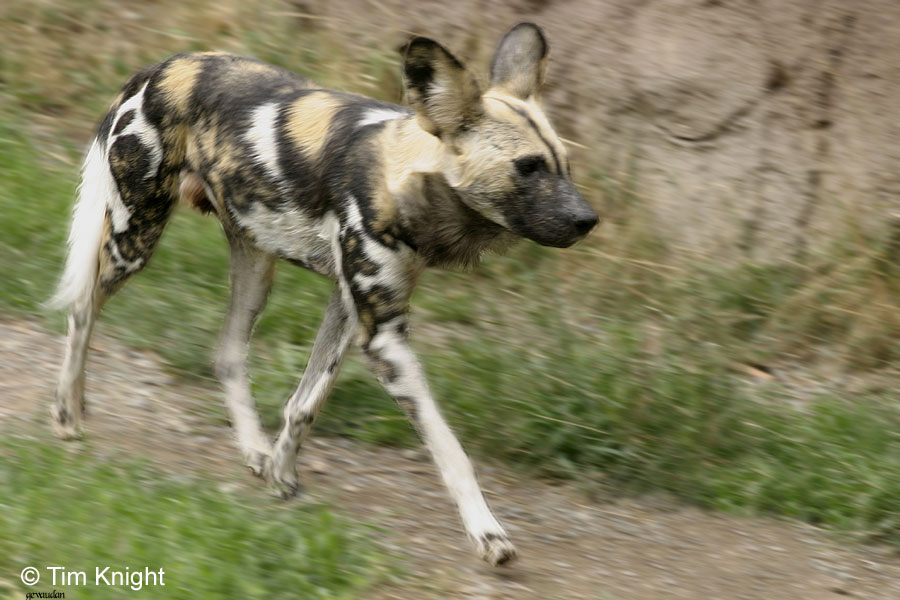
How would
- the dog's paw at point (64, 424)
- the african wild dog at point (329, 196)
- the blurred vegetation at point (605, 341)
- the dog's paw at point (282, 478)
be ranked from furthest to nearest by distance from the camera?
the blurred vegetation at point (605, 341) → the dog's paw at point (64, 424) → the dog's paw at point (282, 478) → the african wild dog at point (329, 196)

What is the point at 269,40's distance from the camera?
21.8 feet

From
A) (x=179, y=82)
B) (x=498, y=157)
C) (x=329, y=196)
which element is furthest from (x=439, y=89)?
(x=179, y=82)

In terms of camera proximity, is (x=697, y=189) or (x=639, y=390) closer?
(x=639, y=390)

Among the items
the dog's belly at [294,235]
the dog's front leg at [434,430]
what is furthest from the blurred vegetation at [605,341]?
the dog's front leg at [434,430]

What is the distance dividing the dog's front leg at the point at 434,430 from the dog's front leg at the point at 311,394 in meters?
0.28

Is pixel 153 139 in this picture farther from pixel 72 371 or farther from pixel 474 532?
pixel 474 532

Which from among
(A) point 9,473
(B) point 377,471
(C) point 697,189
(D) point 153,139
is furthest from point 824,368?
(A) point 9,473

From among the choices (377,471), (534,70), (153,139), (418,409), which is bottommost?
(377,471)

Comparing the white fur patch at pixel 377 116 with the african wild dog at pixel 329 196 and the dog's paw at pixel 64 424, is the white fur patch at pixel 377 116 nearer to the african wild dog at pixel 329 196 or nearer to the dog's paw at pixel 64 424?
the african wild dog at pixel 329 196

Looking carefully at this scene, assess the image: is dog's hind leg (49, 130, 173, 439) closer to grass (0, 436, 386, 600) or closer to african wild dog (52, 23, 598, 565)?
african wild dog (52, 23, 598, 565)

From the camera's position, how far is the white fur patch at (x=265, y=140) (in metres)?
3.73

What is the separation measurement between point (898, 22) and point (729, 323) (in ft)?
5.91

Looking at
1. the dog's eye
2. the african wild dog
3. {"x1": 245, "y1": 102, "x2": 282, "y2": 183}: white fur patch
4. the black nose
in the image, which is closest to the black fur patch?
the african wild dog

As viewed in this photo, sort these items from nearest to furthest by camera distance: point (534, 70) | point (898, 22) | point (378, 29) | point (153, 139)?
1. point (534, 70)
2. point (153, 139)
3. point (898, 22)
4. point (378, 29)
